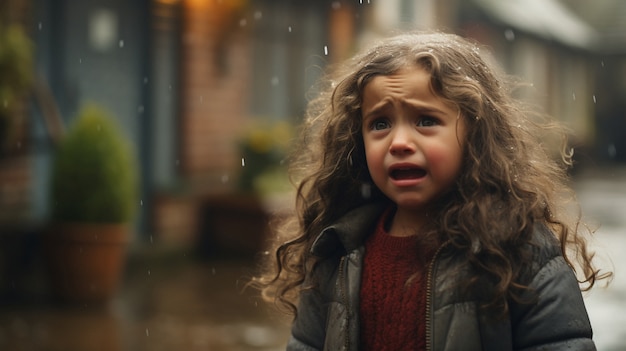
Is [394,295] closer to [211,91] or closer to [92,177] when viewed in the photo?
[92,177]

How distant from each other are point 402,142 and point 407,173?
0.10m

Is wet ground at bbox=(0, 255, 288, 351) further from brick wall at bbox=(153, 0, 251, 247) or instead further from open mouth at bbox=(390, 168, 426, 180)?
open mouth at bbox=(390, 168, 426, 180)

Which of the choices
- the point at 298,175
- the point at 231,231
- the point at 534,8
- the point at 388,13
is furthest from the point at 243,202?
the point at 534,8

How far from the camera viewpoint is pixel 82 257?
26.0ft

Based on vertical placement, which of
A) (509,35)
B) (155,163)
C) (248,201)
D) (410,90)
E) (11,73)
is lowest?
(509,35)

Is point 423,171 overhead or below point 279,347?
overhead

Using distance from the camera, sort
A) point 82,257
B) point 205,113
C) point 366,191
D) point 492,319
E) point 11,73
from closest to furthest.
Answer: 1. point 492,319
2. point 366,191
3. point 82,257
4. point 11,73
5. point 205,113

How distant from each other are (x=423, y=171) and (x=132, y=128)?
9.03 metres

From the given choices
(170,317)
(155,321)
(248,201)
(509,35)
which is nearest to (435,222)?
(155,321)

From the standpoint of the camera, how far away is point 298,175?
10.4 ft

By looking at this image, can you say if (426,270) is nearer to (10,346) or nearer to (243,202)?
(10,346)

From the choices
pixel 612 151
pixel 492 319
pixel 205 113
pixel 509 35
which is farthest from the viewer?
pixel 612 151

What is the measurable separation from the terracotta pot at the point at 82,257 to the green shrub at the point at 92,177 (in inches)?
4.0

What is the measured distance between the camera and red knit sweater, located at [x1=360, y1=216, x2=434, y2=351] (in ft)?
7.48
